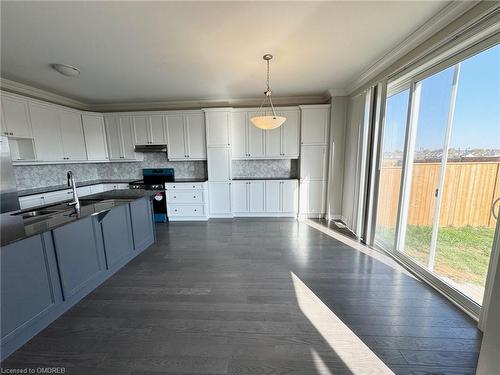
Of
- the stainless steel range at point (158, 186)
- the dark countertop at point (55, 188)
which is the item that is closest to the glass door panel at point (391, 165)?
the stainless steel range at point (158, 186)

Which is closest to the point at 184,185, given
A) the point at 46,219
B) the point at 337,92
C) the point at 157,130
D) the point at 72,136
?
the point at 157,130

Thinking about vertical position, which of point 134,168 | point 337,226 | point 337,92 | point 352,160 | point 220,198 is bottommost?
point 337,226

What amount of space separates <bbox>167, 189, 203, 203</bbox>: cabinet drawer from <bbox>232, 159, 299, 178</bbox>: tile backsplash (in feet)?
3.42

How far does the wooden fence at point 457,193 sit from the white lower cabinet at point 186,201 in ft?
11.8

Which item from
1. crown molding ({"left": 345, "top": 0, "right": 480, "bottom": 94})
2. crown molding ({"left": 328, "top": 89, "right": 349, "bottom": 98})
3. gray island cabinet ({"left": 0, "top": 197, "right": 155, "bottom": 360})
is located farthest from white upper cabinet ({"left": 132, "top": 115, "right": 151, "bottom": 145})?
crown molding ({"left": 345, "top": 0, "right": 480, "bottom": 94})

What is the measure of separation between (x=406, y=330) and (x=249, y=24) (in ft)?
9.95

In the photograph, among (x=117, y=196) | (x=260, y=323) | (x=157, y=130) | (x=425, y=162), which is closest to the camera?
(x=260, y=323)

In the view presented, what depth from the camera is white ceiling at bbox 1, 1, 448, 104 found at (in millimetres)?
1795

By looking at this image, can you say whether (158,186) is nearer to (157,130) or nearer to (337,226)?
(157,130)

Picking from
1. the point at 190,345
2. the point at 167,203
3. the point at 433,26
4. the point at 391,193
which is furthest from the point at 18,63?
the point at 391,193

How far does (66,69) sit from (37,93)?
166 centimetres

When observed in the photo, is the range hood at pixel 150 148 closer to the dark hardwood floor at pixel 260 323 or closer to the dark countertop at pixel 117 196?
the dark countertop at pixel 117 196

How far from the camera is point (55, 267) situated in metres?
1.83

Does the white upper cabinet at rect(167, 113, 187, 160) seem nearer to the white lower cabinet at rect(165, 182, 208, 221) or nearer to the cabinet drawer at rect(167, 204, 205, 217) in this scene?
the white lower cabinet at rect(165, 182, 208, 221)
